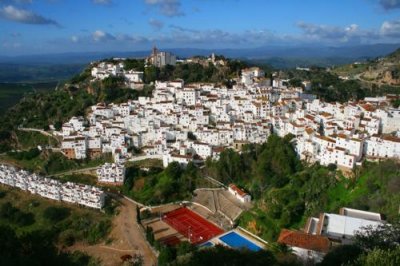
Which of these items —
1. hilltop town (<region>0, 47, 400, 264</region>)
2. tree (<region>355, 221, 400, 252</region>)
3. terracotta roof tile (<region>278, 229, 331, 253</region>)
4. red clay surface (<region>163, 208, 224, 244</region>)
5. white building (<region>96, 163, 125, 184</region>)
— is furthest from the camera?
white building (<region>96, 163, 125, 184</region>)

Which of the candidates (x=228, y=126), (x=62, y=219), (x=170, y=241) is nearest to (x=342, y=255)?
(x=170, y=241)

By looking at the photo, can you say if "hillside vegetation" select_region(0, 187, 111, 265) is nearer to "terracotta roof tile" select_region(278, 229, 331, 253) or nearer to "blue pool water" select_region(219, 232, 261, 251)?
"blue pool water" select_region(219, 232, 261, 251)

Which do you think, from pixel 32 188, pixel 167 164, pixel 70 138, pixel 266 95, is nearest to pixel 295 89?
pixel 266 95

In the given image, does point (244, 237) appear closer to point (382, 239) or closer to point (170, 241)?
point (170, 241)

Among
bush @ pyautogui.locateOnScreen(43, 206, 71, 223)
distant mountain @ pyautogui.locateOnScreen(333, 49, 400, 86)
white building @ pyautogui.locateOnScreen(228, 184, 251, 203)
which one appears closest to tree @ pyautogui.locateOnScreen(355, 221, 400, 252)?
white building @ pyautogui.locateOnScreen(228, 184, 251, 203)

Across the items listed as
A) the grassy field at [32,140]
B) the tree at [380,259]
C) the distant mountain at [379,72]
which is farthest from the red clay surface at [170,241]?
the distant mountain at [379,72]

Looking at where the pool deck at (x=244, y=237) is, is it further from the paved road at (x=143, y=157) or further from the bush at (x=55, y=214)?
the paved road at (x=143, y=157)
